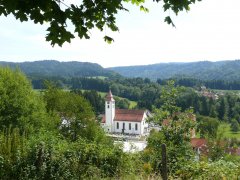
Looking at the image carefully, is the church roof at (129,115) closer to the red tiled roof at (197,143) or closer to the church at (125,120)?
the church at (125,120)

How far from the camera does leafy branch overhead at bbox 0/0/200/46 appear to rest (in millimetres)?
4008

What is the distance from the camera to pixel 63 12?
164 inches

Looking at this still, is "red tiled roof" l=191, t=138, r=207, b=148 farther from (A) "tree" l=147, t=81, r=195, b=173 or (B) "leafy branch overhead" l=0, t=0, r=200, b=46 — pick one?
(B) "leafy branch overhead" l=0, t=0, r=200, b=46

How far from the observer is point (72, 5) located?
14.0 ft

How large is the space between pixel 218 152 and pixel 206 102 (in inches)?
3845

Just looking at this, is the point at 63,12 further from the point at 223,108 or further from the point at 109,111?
the point at 223,108

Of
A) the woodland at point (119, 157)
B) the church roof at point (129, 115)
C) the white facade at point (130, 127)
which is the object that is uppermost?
the woodland at point (119, 157)

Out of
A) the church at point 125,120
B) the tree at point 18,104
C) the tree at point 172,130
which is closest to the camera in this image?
the tree at point 172,130

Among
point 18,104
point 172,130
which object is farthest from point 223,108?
point 172,130

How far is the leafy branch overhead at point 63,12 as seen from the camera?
401 centimetres

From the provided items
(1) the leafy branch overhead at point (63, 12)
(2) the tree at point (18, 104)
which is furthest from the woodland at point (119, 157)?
(2) the tree at point (18, 104)

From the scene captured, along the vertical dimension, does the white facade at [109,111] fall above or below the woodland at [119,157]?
below

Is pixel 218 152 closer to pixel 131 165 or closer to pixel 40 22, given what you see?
pixel 131 165

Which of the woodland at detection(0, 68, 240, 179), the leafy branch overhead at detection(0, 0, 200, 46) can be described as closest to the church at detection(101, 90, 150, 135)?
the woodland at detection(0, 68, 240, 179)
